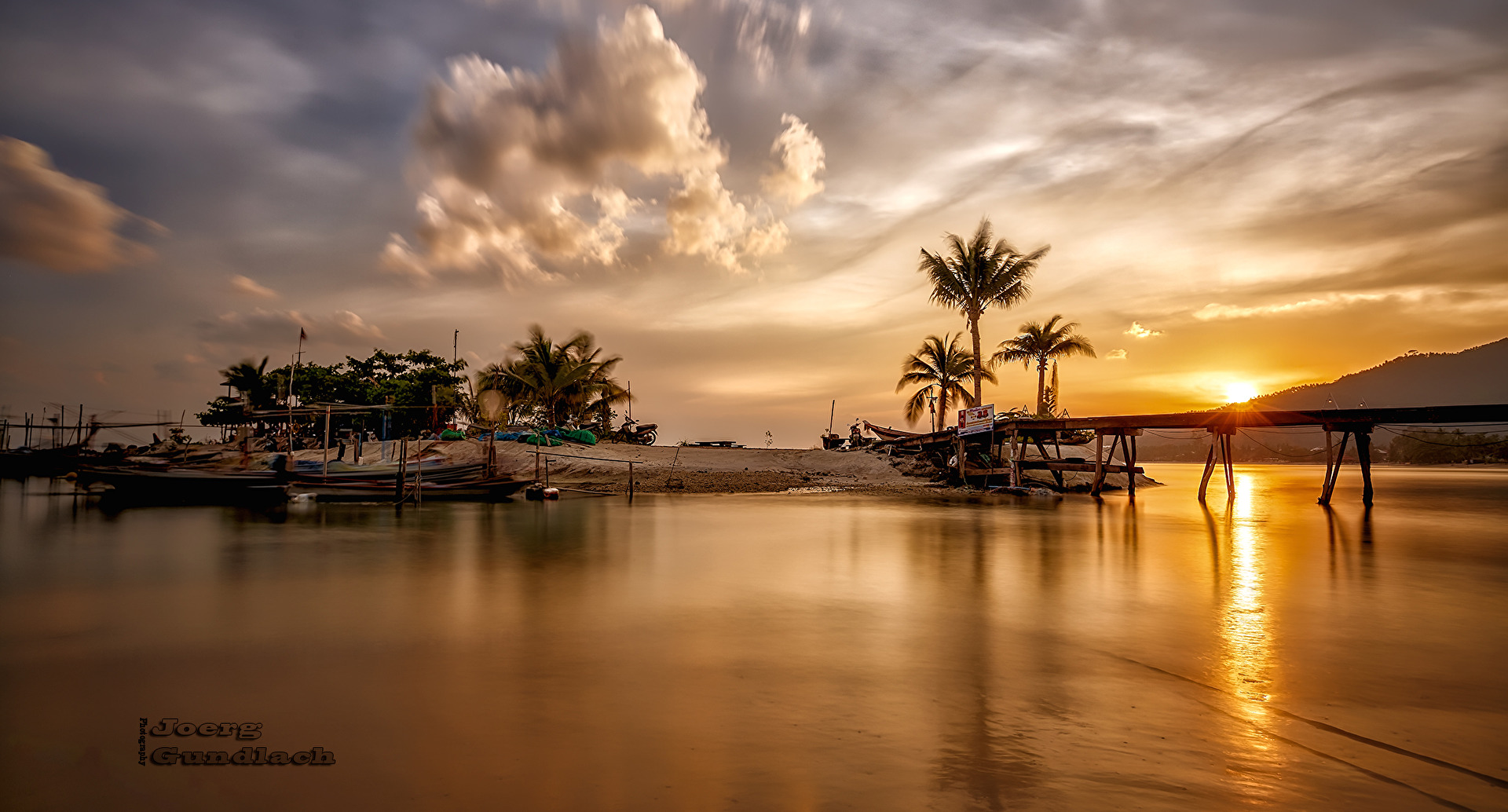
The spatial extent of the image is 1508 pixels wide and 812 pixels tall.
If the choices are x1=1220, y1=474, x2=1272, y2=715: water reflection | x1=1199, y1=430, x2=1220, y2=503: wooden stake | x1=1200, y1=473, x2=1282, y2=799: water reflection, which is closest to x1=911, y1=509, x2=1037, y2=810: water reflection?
x1=1200, y1=473, x2=1282, y2=799: water reflection

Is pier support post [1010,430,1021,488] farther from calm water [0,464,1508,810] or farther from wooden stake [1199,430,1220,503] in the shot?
calm water [0,464,1508,810]

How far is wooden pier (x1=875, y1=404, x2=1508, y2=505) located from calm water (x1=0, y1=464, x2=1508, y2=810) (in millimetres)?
10078

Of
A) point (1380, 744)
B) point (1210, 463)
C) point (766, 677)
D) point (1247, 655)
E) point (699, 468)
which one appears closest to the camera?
point (1380, 744)

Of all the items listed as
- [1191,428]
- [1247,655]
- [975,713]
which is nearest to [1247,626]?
[1247,655]

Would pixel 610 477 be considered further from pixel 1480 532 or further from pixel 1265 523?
pixel 1480 532

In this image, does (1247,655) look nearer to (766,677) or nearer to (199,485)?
(766,677)

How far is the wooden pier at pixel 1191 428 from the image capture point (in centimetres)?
2308

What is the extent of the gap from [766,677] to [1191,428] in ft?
89.8

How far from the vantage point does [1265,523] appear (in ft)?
75.0

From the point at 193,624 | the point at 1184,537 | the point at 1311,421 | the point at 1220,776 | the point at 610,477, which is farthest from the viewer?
the point at 610,477

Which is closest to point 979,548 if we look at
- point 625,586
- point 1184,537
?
point 1184,537

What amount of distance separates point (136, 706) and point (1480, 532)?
100 feet

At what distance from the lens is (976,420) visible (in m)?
36.2

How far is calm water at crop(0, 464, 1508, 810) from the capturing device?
4.33 m
